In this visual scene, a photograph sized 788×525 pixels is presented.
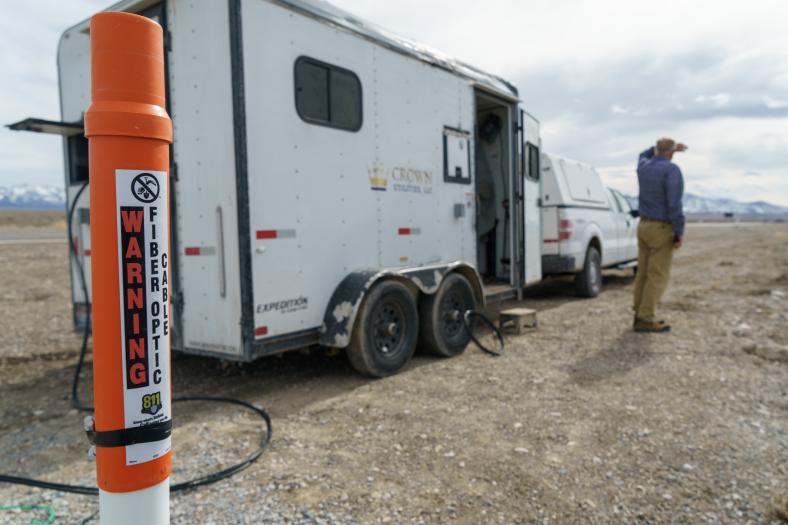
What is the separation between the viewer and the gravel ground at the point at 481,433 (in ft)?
9.13

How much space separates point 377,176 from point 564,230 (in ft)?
14.8

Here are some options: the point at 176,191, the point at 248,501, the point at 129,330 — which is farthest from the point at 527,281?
the point at 129,330

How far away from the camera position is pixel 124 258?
1.32m

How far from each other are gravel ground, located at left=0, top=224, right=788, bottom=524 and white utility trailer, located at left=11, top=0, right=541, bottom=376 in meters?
0.59

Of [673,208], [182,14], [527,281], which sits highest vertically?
[182,14]

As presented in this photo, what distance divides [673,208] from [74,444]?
6.06 metres

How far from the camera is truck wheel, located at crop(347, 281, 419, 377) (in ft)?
15.2

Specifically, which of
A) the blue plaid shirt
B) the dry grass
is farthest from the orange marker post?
the dry grass

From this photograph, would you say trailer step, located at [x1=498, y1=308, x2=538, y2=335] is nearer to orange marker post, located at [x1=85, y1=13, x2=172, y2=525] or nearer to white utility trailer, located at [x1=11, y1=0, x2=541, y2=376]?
white utility trailer, located at [x1=11, y1=0, x2=541, y2=376]

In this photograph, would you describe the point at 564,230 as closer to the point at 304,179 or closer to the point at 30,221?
the point at 304,179

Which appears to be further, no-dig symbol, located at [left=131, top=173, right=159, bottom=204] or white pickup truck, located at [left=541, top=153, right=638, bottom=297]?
white pickup truck, located at [left=541, top=153, right=638, bottom=297]

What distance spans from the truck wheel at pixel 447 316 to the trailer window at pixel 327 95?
1839mm

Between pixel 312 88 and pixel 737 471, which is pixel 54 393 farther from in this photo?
pixel 737 471

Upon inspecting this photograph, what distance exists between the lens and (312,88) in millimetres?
4359
